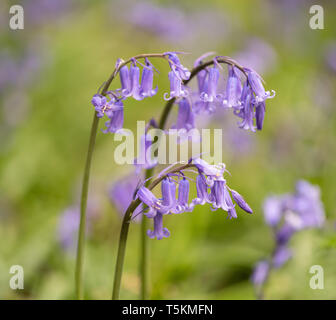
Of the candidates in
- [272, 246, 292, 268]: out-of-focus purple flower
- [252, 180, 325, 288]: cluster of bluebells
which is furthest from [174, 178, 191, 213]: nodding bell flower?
[272, 246, 292, 268]: out-of-focus purple flower

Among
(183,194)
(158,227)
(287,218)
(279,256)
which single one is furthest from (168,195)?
(279,256)

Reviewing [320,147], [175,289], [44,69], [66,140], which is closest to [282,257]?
[175,289]

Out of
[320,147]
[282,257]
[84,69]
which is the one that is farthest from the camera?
[84,69]

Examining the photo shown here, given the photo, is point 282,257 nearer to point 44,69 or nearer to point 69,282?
point 69,282

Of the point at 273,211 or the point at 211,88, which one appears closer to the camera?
the point at 211,88

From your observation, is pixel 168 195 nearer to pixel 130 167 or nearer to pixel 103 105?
pixel 103 105
